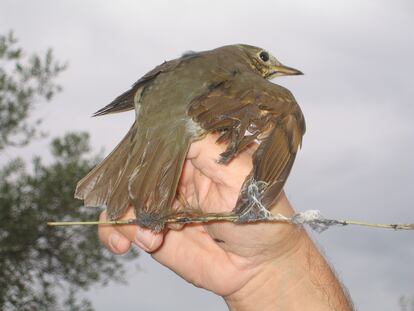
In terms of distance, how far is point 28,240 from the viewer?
9906mm

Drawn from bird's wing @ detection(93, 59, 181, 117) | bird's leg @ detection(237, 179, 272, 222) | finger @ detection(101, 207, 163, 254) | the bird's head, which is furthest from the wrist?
the bird's head

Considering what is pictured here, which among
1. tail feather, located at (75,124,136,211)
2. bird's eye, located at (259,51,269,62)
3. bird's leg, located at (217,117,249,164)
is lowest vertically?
tail feather, located at (75,124,136,211)

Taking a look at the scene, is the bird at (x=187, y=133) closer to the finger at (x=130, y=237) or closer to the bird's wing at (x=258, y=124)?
the bird's wing at (x=258, y=124)

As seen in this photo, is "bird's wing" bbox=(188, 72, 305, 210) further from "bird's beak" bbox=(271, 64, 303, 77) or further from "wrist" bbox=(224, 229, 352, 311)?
"bird's beak" bbox=(271, 64, 303, 77)

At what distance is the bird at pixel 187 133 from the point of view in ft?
8.33

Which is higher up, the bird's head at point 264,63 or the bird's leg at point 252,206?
the bird's head at point 264,63

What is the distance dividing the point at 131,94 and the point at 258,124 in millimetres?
872

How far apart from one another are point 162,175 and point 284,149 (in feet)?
1.53

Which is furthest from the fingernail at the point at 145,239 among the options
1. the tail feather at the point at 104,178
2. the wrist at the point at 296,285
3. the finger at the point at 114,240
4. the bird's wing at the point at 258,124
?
the bird's wing at the point at 258,124

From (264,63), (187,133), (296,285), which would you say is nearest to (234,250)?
(296,285)

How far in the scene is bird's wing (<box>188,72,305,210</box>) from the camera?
2502 mm

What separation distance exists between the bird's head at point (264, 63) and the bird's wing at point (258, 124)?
1.09m

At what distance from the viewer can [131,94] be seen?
3367mm

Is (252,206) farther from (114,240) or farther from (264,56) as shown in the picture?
(264,56)
